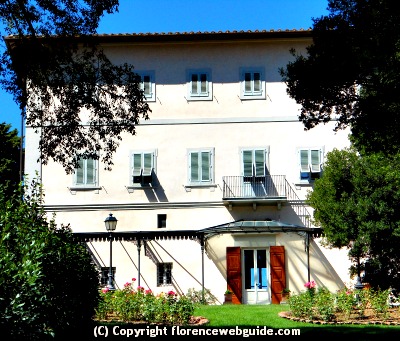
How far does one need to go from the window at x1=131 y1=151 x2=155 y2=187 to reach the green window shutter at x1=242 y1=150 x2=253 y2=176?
3.67 metres

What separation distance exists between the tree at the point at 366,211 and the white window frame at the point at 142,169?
686 centimetres

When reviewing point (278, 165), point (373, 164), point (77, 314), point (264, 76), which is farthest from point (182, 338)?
point (264, 76)

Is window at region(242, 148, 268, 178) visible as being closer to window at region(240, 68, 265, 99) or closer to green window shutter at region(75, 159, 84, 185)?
window at region(240, 68, 265, 99)

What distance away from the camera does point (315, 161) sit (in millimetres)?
25094

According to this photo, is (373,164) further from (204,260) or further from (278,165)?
(204,260)

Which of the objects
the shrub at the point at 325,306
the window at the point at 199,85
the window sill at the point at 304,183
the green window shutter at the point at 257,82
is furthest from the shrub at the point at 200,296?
the shrub at the point at 325,306

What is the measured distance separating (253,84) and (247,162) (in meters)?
3.28

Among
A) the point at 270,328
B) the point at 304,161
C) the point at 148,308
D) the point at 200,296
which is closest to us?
the point at 270,328

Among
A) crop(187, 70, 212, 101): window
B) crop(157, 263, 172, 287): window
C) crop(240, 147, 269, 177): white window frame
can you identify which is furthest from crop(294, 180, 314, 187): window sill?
crop(157, 263, 172, 287): window

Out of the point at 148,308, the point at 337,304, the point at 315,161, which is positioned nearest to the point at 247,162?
the point at 315,161

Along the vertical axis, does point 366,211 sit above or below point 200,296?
above

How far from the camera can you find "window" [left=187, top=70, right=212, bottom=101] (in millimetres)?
26031

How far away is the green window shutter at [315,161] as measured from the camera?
24.9 metres

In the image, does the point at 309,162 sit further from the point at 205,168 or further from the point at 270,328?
the point at 270,328
